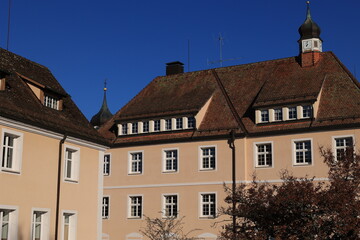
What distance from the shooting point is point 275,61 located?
4012 centimetres

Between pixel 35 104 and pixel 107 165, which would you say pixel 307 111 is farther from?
pixel 35 104

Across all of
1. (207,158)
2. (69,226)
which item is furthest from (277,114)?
(69,226)

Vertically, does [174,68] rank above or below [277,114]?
above

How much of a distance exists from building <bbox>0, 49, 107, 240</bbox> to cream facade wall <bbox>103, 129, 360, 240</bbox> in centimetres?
1077

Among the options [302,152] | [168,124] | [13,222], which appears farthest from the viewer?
[168,124]

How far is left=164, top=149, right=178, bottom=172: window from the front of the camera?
38406mm

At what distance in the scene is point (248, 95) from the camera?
3869 centimetres

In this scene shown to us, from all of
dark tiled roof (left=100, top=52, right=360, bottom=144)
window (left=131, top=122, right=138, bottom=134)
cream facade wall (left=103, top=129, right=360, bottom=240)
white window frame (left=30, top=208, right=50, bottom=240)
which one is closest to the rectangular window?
dark tiled roof (left=100, top=52, right=360, bottom=144)

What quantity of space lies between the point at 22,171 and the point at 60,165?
2420mm

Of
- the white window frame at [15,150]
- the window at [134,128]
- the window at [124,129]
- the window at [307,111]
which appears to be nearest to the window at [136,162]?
the window at [134,128]

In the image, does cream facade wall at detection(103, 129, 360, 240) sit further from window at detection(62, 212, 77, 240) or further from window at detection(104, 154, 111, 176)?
window at detection(62, 212, 77, 240)

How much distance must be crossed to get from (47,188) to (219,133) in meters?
15.3

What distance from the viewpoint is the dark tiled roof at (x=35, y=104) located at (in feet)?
74.7

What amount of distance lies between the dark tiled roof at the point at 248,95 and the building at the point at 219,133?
69mm
